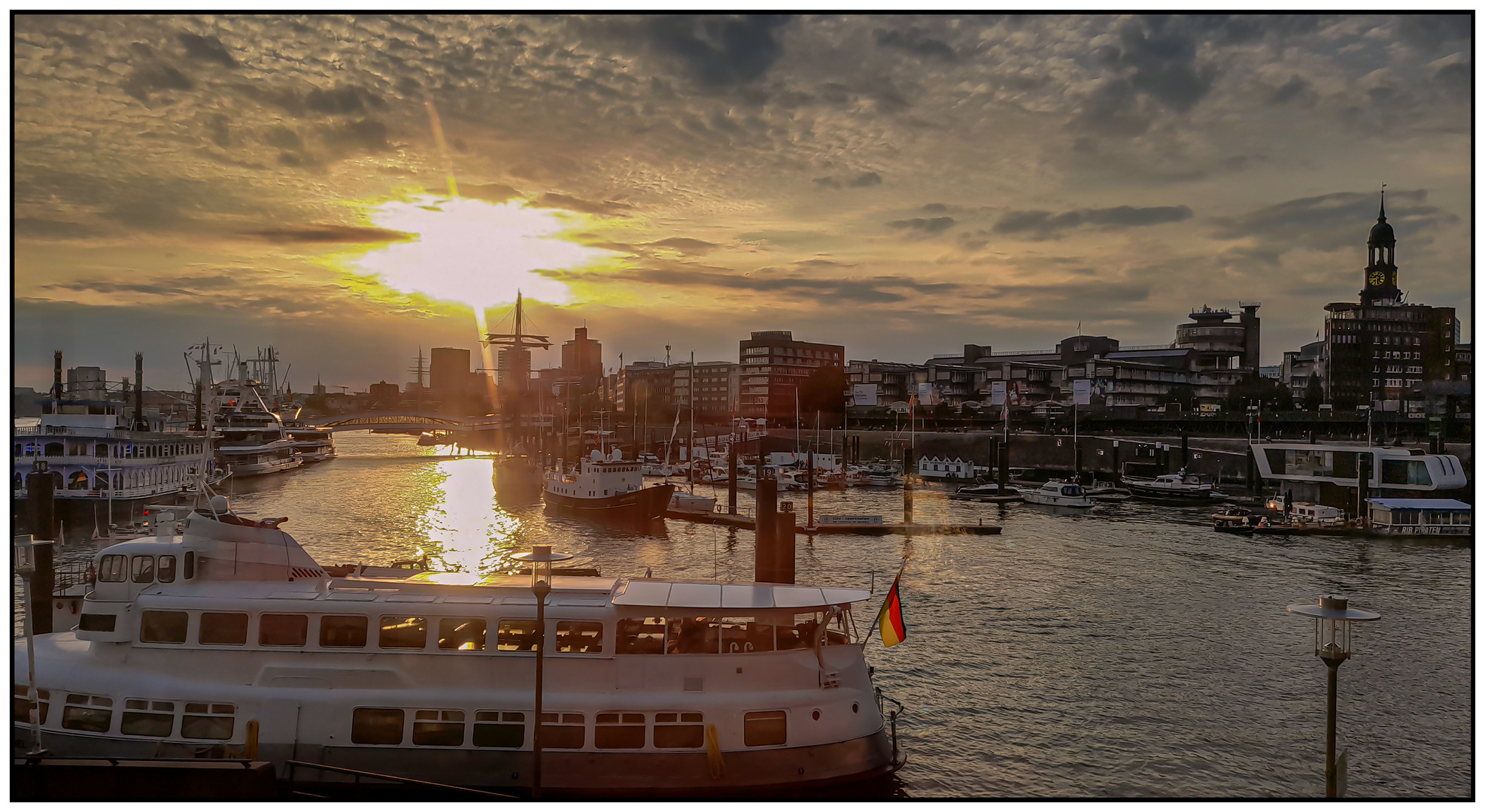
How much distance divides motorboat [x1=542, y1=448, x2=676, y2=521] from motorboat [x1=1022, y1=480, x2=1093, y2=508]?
106 ft

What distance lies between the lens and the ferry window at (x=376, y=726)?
16938 mm

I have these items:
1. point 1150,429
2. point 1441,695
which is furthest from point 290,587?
point 1150,429

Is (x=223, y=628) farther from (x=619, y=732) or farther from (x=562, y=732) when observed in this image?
(x=619, y=732)

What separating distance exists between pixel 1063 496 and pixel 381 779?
6767 cm

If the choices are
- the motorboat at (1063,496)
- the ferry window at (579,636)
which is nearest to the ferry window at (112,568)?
the ferry window at (579,636)

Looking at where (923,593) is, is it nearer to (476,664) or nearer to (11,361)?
(476,664)

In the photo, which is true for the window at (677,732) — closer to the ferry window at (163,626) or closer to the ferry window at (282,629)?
the ferry window at (282,629)

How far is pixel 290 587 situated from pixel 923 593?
28846 mm

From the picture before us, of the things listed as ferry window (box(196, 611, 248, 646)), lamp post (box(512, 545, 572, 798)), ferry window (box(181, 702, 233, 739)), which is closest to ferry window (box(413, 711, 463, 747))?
lamp post (box(512, 545, 572, 798))

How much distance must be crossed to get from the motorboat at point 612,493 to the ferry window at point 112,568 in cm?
5032

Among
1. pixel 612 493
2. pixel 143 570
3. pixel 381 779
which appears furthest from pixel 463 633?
pixel 612 493

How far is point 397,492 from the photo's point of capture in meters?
91.7

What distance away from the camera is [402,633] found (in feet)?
57.0

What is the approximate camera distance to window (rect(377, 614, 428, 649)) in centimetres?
1733
